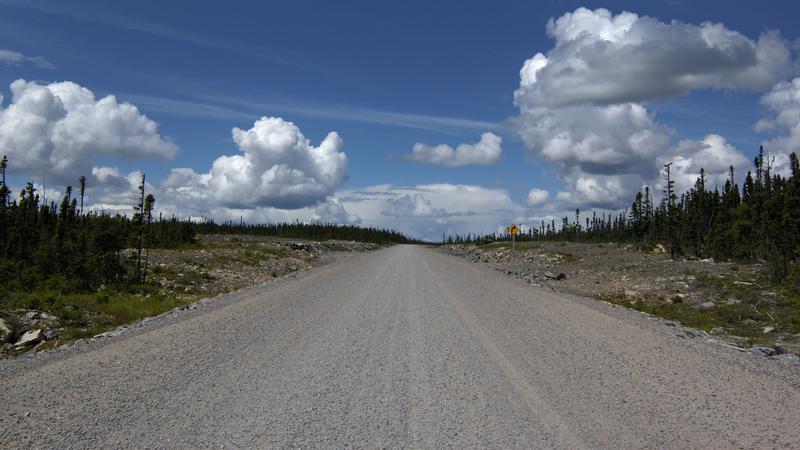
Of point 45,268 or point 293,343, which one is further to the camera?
point 45,268

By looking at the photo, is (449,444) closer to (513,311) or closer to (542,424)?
(542,424)

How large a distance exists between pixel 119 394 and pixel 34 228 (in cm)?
4573

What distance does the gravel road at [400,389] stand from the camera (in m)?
5.38

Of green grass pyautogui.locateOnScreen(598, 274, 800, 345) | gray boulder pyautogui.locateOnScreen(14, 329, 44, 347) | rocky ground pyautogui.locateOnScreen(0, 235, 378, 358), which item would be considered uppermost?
green grass pyautogui.locateOnScreen(598, 274, 800, 345)

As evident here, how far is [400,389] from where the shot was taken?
6902 millimetres

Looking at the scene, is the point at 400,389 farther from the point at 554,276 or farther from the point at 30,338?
the point at 554,276

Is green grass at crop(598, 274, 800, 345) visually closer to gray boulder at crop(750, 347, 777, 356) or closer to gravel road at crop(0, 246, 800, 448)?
gray boulder at crop(750, 347, 777, 356)

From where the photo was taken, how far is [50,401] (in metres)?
6.58

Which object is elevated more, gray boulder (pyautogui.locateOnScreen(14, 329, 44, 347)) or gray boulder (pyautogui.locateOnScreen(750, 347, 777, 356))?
gray boulder (pyautogui.locateOnScreen(750, 347, 777, 356))

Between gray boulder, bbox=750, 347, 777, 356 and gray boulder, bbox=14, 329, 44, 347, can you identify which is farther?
gray boulder, bbox=14, 329, 44, 347

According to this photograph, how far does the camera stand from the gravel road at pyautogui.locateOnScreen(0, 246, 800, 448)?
5.38 m

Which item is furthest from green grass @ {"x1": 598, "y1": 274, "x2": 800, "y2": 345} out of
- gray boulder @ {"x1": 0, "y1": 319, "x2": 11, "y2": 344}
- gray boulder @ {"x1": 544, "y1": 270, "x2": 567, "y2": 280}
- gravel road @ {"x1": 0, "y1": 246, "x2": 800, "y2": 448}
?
gray boulder @ {"x1": 0, "y1": 319, "x2": 11, "y2": 344}

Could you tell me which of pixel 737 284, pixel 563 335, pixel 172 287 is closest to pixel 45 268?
pixel 172 287

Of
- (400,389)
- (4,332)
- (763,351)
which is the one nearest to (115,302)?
(4,332)
